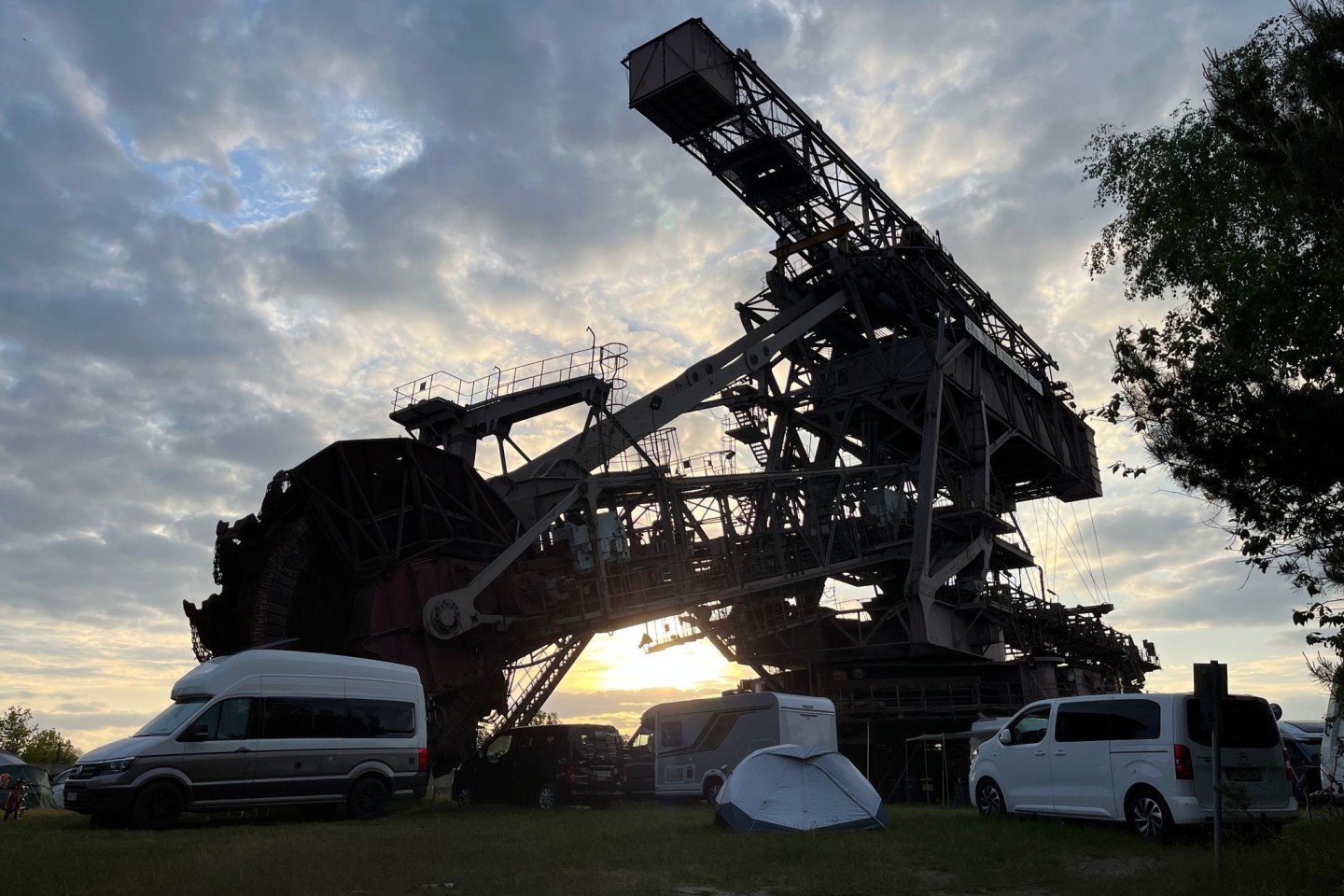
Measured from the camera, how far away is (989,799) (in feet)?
57.1

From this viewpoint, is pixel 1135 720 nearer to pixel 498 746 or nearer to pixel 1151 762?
pixel 1151 762

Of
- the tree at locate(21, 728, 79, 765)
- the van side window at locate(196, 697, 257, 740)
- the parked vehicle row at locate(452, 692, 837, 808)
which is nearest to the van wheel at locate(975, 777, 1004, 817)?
the parked vehicle row at locate(452, 692, 837, 808)

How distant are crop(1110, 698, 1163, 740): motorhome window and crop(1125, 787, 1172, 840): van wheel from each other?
2.36 ft

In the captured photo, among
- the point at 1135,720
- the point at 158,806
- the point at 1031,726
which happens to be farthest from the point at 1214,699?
the point at 158,806

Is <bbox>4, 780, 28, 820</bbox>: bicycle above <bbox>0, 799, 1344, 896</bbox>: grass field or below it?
below

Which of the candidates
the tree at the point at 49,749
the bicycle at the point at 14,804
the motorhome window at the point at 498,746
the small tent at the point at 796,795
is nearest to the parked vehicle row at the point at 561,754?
the motorhome window at the point at 498,746

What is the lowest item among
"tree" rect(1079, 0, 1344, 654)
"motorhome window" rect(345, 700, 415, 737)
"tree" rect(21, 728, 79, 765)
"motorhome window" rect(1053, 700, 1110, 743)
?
"tree" rect(21, 728, 79, 765)

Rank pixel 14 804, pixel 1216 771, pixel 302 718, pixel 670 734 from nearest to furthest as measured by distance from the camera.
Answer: pixel 1216 771 < pixel 302 718 < pixel 14 804 < pixel 670 734

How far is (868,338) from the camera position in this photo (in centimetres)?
3694

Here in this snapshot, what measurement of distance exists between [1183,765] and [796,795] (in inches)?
213

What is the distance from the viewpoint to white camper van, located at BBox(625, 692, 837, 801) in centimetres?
2275

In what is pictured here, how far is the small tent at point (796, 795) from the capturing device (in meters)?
15.7

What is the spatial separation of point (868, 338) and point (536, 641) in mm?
16988

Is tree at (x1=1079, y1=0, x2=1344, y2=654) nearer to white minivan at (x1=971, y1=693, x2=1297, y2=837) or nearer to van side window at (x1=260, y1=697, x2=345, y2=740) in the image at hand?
white minivan at (x1=971, y1=693, x2=1297, y2=837)
